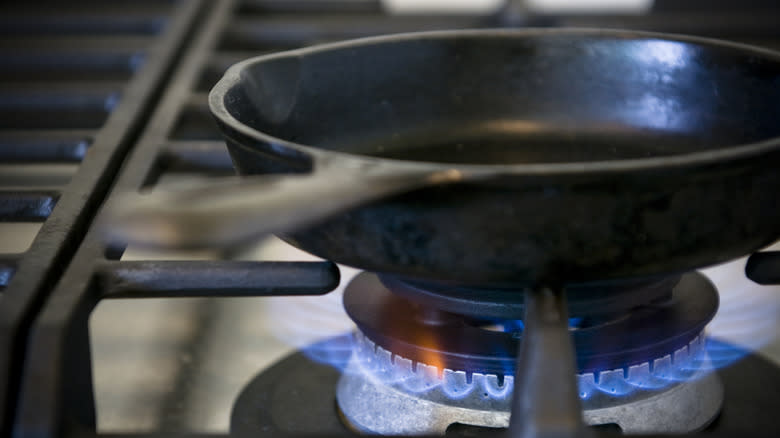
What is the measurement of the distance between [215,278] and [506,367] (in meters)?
0.17

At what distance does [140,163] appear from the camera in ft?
2.15

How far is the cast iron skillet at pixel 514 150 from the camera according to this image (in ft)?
1.13

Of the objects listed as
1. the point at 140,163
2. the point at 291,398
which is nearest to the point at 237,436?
the point at 291,398

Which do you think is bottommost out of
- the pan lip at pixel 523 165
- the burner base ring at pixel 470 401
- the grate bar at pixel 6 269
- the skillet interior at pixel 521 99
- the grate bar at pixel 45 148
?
the burner base ring at pixel 470 401

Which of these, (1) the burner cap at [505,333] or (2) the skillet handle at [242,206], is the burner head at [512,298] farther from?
(2) the skillet handle at [242,206]

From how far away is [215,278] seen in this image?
1.63 ft

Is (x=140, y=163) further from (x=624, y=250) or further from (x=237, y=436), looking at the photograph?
(x=624, y=250)

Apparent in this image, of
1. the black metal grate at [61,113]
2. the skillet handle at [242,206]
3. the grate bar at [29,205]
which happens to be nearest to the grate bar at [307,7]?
the black metal grate at [61,113]

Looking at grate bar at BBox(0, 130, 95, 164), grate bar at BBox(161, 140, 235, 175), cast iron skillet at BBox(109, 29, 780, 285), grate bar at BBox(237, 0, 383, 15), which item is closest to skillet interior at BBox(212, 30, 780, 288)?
cast iron skillet at BBox(109, 29, 780, 285)

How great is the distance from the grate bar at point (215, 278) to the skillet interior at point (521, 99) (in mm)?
102

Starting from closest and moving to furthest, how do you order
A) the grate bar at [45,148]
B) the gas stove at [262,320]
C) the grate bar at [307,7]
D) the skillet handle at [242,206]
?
the skillet handle at [242,206], the gas stove at [262,320], the grate bar at [45,148], the grate bar at [307,7]

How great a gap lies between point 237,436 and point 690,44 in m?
0.38

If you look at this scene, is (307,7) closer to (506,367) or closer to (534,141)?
(534,141)

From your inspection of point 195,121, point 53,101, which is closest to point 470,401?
point 195,121
